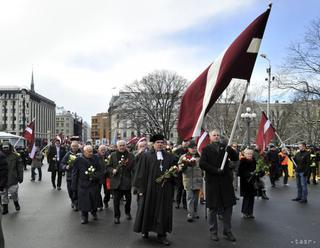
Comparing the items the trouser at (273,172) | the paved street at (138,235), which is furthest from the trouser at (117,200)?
the trouser at (273,172)

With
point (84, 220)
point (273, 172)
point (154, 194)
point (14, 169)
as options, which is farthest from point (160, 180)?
point (273, 172)

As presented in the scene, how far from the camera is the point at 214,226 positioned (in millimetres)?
7000

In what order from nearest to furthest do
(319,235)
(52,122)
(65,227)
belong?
(319,235)
(65,227)
(52,122)

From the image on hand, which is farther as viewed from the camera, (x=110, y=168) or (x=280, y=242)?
(x=110, y=168)

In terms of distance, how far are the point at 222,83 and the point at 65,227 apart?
4.52 metres

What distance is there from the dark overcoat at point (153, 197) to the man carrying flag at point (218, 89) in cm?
72

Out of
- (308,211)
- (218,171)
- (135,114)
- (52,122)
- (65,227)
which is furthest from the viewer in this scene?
(52,122)

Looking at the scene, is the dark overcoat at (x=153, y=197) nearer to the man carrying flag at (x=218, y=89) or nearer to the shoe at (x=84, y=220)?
the man carrying flag at (x=218, y=89)

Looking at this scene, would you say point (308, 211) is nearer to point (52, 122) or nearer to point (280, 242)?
point (280, 242)

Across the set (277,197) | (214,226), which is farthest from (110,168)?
(277,197)

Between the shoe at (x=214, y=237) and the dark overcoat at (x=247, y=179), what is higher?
the dark overcoat at (x=247, y=179)

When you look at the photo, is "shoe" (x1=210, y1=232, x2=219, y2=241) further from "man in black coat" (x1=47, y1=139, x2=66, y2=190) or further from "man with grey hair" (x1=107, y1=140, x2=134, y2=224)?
"man in black coat" (x1=47, y1=139, x2=66, y2=190)

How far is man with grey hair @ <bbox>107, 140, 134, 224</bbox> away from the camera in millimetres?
8703

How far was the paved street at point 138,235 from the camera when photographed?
679cm
